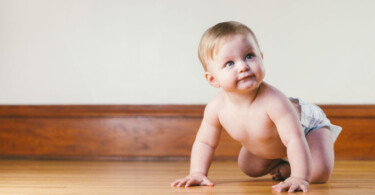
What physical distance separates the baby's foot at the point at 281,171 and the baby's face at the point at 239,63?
29 cm

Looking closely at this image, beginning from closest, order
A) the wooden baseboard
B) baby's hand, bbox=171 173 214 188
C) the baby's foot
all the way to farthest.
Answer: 1. baby's hand, bbox=171 173 214 188
2. the baby's foot
3. the wooden baseboard

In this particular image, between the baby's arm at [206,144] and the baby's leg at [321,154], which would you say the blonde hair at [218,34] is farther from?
the baby's leg at [321,154]

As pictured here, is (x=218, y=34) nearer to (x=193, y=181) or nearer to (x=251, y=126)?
(x=251, y=126)

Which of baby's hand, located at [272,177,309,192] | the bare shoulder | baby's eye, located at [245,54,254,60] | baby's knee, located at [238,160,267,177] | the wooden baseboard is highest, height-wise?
baby's eye, located at [245,54,254,60]

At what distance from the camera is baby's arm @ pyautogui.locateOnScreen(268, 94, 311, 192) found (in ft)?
3.27

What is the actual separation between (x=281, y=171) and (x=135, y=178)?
1.24ft

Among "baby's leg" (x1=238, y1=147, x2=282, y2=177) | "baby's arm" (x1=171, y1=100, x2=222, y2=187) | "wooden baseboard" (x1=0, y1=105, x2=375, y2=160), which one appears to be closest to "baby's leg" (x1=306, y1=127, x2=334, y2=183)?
"baby's leg" (x1=238, y1=147, x2=282, y2=177)

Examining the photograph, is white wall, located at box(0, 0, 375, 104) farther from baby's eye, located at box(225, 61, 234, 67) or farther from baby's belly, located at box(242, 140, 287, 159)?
baby's eye, located at box(225, 61, 234, 67)

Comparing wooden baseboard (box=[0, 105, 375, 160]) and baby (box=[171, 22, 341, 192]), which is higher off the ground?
baby (box=[171, 22, 341, 192])

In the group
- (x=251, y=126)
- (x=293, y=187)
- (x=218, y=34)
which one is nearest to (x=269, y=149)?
(x=251, y=126)

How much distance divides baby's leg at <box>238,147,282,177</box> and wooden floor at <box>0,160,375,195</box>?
19 millimetres

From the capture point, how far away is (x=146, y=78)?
1817 mm

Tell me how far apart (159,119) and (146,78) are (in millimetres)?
167

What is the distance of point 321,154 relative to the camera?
1159 millimetres
